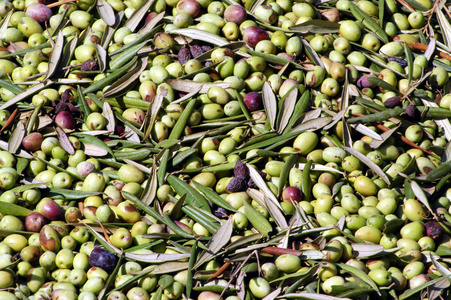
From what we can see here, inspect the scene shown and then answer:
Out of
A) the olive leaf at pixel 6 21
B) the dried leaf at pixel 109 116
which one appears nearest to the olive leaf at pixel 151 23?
the dried leaf at pixel 109 116

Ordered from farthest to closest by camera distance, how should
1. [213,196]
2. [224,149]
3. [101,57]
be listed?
[101,57]
[224,149]
[213,196]

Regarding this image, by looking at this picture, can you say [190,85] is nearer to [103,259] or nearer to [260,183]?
[260,183]

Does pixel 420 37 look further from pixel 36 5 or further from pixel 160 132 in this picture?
pixel 36 5

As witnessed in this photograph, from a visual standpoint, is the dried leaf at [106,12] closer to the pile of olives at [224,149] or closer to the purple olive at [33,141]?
the pile of olives at [224,149]

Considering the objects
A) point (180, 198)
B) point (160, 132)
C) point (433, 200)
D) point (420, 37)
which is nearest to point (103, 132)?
point (160, 132)

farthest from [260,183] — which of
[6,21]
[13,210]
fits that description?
[6,21]
